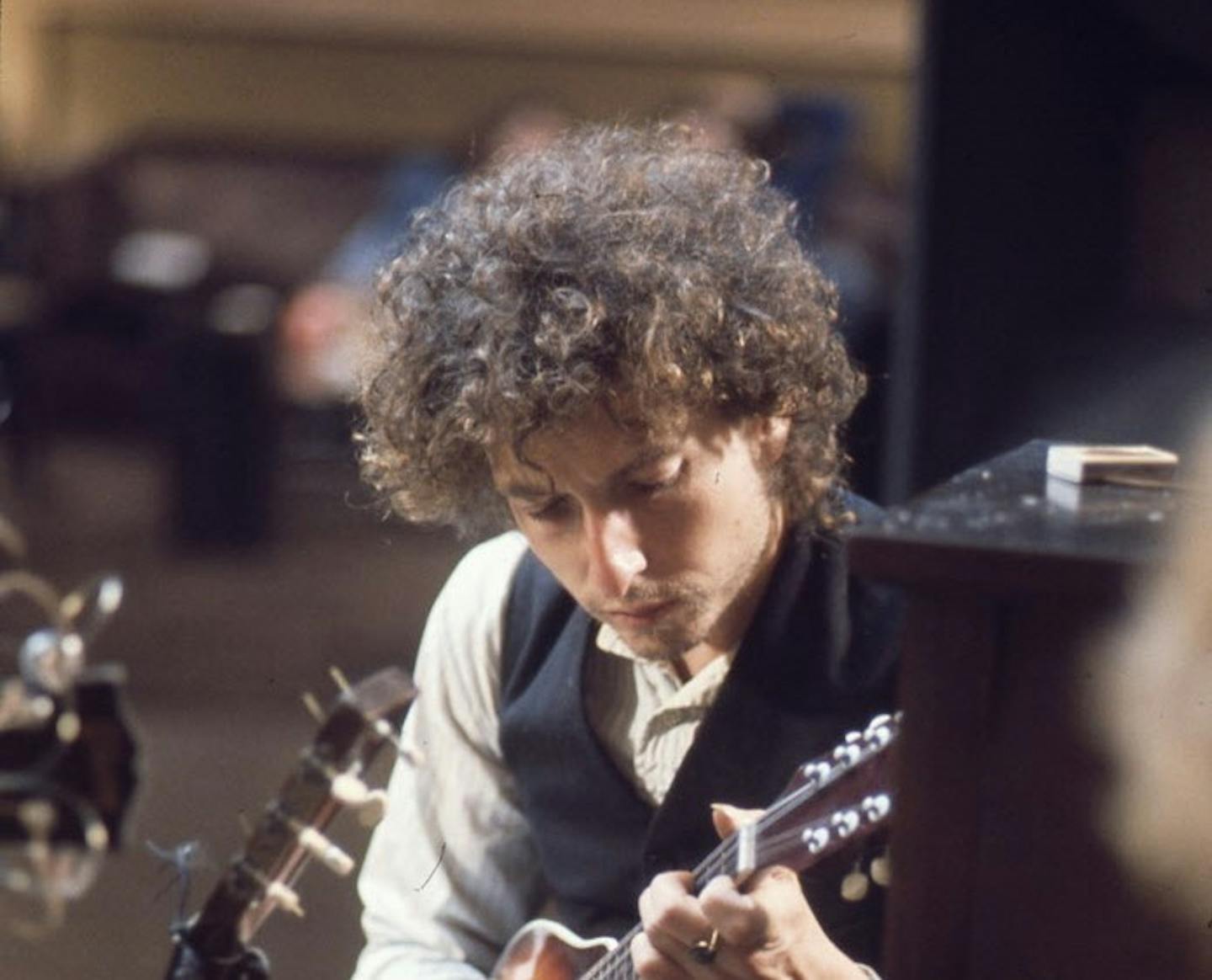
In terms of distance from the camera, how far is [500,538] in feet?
5.39

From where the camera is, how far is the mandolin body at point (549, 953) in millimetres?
1510

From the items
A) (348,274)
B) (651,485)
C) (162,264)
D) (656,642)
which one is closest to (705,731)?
(656,642)

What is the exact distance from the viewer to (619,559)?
1362mm

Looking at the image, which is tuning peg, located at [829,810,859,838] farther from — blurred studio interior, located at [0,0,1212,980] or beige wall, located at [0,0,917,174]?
beige wall, located at [0,0,917,174]

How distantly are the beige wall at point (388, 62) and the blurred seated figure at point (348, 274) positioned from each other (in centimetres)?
12

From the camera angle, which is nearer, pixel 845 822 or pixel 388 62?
pixel 845 822

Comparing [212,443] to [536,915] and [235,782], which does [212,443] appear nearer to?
[235,782]

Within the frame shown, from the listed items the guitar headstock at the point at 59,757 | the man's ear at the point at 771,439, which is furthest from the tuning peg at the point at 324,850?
the man's ear at the point at 771,439

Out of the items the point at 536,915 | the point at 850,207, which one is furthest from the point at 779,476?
the point at 850,207

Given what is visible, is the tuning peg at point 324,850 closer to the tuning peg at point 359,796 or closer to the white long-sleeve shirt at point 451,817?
the tuning peg at point 359,796

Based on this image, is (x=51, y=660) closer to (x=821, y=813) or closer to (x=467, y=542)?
(x=821, y=813)

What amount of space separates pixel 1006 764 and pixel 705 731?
0.46m

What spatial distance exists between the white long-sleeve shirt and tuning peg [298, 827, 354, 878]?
17 cm

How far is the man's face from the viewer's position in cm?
137
